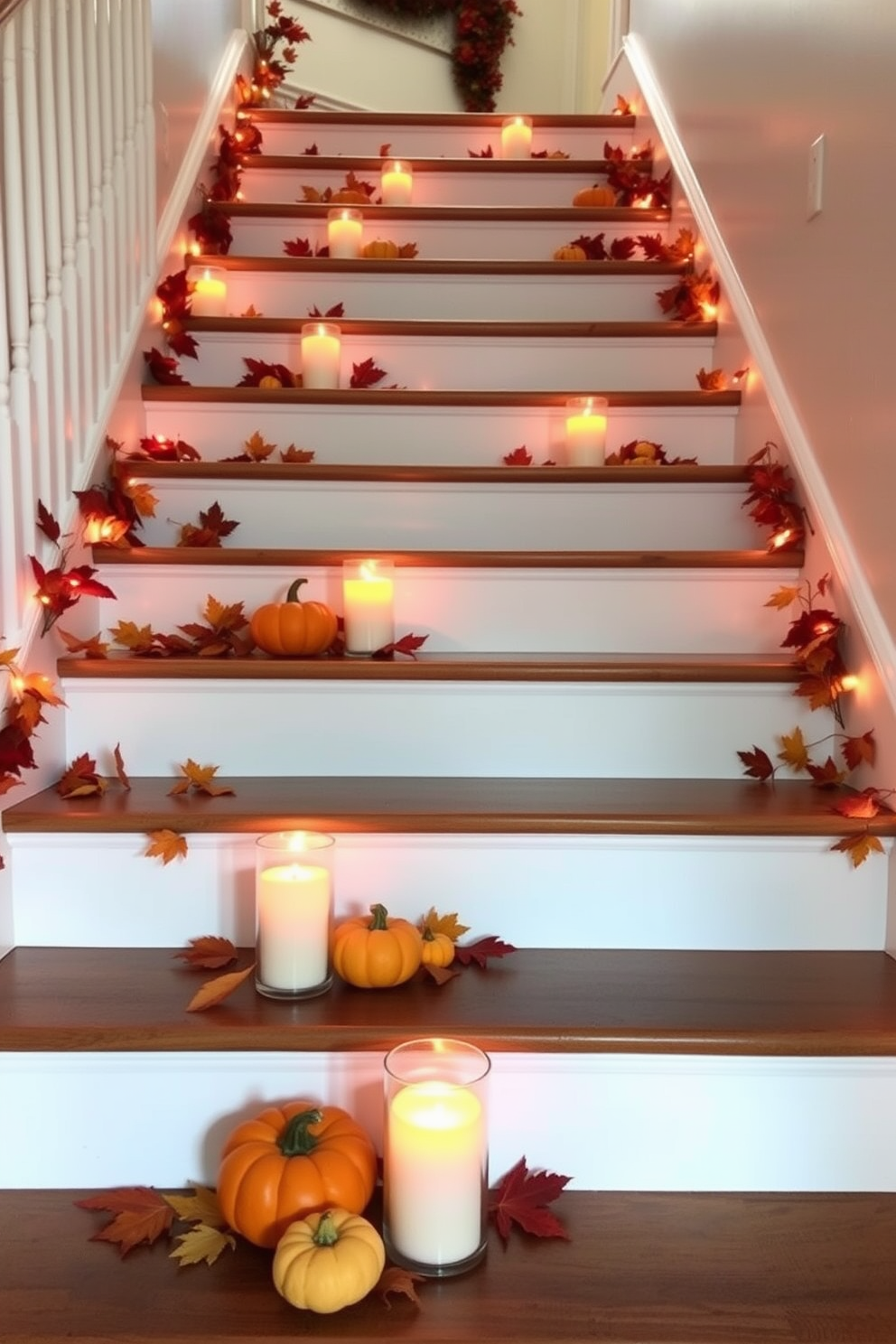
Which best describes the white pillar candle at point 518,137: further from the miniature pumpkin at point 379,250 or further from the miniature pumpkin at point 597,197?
the miniature pumpkin at point 379,250

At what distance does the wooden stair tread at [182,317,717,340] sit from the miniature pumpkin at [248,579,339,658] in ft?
3.01

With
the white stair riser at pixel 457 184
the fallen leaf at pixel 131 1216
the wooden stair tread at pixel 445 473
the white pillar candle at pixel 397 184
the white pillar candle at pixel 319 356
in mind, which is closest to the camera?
the fallen leaf at pixel 131 1216

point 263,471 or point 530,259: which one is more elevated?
point 530,259

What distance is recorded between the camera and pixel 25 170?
1.55 m

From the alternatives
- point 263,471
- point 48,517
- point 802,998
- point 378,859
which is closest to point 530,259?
point 263,471

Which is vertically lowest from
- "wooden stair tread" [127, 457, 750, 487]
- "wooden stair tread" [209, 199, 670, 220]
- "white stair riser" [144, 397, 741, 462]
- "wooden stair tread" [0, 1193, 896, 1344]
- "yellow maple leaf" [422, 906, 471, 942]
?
"wooden stair tread" [0, 1193, 896, 1344]

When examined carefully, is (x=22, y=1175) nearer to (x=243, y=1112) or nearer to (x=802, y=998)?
(x=243, y=1112)

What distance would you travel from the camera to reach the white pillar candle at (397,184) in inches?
117

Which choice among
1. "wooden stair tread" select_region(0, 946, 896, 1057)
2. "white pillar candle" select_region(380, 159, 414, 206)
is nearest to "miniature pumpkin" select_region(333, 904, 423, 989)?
"wooden stair tread" select_region(0, 946, 896, 1057)

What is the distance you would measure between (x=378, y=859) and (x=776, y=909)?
0.52m

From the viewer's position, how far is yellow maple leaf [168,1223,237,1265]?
1.03 metres

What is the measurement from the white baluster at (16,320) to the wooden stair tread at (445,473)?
0.42m

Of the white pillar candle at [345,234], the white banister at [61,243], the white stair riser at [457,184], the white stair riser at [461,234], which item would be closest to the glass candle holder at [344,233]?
the white pillar candle at [345,234]

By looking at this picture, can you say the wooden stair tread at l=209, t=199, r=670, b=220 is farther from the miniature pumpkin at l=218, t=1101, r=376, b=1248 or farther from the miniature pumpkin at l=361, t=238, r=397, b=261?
the miniature pumpkin at l=218, t=1101, r=376, b=1248
